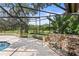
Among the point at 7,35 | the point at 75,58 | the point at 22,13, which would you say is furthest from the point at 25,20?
the point at 75,58

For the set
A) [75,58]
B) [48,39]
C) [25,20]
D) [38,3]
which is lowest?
[75,58]

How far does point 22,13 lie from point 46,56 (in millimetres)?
1124

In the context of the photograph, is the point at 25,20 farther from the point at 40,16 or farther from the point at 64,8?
the point at 64,8

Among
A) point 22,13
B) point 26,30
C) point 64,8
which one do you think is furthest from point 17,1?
point 64,8

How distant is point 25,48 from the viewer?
5629 mm

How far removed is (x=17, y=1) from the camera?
5500mm

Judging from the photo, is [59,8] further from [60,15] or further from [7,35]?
[7,35]

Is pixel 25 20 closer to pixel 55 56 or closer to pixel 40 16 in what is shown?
pixel 40 16

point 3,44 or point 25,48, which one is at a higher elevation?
point 3,44

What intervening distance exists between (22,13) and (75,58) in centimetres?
157

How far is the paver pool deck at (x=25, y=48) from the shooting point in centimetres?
558

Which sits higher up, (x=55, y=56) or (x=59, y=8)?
(x=59, y=8)

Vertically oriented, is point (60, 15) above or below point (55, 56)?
above

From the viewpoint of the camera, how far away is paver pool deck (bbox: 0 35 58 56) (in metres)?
5.58
